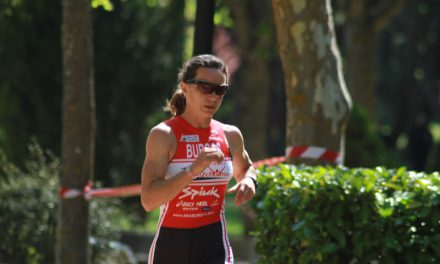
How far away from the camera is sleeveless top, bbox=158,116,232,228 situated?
4.93 meters

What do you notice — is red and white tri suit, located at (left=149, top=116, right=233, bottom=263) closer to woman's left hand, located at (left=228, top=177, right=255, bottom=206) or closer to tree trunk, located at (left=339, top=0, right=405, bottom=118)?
woman's left hand, located at (left=228, top=177, right=255, bottom=206)

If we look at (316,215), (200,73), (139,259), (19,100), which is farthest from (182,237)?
(19,100)

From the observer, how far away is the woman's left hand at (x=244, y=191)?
4.88 metres

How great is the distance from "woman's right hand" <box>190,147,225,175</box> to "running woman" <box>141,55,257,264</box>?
20 centimetres

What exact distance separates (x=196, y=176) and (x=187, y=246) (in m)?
0.43

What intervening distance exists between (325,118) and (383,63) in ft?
135

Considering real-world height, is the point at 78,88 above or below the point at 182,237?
above

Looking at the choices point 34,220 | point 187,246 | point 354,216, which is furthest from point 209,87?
point 34,220

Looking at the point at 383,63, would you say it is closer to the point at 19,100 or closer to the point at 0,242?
the point at 19,100

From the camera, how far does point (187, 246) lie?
5.02 meters

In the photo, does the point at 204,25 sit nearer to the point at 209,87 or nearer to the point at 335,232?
the point at 335,232

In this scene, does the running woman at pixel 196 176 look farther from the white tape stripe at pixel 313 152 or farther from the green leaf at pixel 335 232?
the white tape stripe at pixel 313 152

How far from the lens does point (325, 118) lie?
8.67 m

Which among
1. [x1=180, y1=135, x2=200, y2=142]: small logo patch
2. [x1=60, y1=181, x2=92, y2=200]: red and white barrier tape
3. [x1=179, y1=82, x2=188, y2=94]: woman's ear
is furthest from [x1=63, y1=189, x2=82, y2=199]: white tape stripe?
[x1=180, y1=135, x2=200, y2=142]: small logo patch
